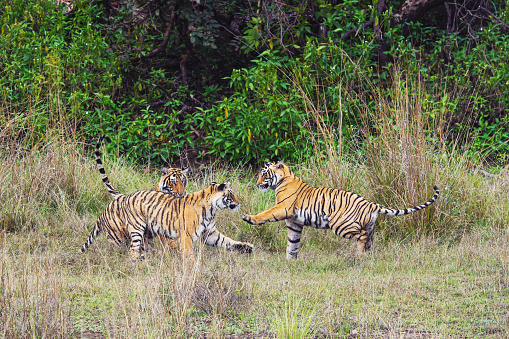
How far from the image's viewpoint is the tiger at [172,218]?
213 inches

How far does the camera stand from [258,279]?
16.2 ft

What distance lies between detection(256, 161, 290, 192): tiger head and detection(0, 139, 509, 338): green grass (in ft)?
2.17

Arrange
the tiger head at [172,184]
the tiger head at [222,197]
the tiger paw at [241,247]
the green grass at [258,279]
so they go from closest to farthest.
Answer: the green grass at [258,279], the tiger head at [222,197], the tiger paw at [241,247], the tiger head at [172,184]

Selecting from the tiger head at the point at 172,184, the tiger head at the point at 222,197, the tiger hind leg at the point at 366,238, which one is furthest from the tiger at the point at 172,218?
the tiger hind leg at the point at 366,238

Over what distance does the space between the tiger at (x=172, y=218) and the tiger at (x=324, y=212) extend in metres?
0.32

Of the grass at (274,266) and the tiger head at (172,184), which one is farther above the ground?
the tiger head at (172,184)

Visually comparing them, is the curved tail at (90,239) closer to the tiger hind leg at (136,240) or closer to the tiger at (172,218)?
the tiger at (172,218)

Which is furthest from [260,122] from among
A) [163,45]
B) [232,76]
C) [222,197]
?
[222,197]

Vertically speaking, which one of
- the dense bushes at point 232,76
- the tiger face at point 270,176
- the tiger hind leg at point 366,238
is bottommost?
the tiger hind leg at point 366,238

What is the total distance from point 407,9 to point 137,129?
498 centimetres

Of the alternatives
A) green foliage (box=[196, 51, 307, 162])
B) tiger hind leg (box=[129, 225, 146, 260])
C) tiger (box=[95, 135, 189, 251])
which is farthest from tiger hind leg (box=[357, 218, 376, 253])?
green foliage (box=[196, 51, 307, 162])

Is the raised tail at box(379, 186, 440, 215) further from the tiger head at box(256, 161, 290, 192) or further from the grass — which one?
the tiger head at box(256, 161, 290, 192)

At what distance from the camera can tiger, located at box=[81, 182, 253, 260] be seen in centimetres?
540

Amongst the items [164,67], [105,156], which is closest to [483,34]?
[164,67]
